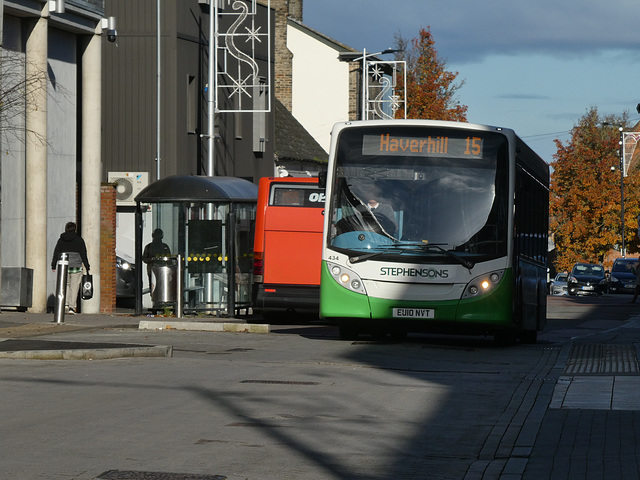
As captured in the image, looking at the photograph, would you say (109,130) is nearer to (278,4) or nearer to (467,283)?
(467,283)

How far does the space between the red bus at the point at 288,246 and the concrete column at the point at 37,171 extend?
4165 mm

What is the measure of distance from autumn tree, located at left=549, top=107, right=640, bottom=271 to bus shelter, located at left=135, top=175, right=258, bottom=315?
184ft

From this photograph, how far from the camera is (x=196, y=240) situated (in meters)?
25.9

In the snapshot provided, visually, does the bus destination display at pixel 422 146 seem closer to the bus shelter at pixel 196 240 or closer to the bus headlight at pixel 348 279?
the bus headlight at pixel 348 279

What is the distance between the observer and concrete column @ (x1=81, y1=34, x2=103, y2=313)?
1031 inches

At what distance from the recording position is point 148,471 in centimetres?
770

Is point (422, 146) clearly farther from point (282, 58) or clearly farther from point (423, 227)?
point (282, 58)

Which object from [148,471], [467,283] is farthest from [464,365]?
[148,471]

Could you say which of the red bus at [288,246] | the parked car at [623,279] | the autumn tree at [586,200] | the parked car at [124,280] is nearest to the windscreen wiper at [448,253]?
the red bus at [288,246]

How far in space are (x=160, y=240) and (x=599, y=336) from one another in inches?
347

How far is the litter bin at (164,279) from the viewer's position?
25812 millimetres

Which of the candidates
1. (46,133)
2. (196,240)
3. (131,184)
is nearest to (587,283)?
(131,184)

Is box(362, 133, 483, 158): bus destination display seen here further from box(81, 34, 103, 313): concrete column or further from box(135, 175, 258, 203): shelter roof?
box(81, 34, 103, 313): concrete column

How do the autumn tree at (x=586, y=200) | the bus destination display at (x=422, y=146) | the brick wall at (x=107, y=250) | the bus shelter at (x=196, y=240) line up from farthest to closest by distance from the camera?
the autumn tree at (x=586, y=200) < the brick wall at (x=107, y=250) < the bus shelter at (x=196, y=240) < the bus destination display at (x=422, y=146)
